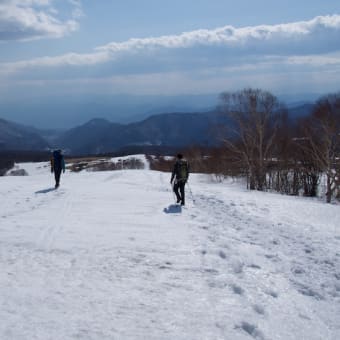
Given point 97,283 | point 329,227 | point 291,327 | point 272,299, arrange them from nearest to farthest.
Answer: point 291,327, point 272,299, point 97,283, point 329,227

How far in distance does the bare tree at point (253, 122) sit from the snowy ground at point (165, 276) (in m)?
28.1

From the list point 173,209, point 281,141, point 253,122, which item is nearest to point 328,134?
point 253,122

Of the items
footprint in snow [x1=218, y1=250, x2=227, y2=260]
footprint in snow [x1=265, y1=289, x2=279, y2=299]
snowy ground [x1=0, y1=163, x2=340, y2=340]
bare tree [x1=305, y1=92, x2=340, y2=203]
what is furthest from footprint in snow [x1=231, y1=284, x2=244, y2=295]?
bare tree [x1=305, y1=92, x2=340, y2=203]

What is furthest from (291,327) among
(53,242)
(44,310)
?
(53,242)

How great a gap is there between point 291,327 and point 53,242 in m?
6.22

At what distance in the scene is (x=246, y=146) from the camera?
138ft

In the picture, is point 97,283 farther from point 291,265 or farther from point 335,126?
point 335,126

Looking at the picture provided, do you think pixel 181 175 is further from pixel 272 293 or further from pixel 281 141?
pixel 281 141

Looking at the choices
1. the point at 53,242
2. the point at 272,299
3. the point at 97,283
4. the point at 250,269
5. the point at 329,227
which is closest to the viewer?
the point at 272,299

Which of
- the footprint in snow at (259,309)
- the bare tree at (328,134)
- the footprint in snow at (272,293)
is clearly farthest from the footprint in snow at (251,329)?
the bare tree at (328,134)

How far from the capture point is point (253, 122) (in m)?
42.3

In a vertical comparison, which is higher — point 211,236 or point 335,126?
point 335,126

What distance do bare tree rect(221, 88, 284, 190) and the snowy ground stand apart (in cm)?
2812

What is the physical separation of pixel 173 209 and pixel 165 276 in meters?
7.35
